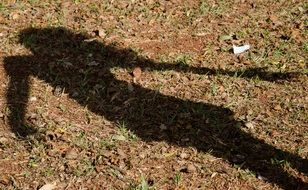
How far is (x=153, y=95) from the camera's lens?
17.2ft

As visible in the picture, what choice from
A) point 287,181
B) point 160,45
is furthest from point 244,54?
point 287,181

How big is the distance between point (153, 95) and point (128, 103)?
1.00ft

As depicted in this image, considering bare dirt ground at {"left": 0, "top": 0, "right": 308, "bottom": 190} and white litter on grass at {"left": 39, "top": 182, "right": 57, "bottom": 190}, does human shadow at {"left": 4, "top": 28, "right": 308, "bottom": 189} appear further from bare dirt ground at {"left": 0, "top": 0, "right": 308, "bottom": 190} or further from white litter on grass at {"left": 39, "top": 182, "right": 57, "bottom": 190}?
white litter on grass at {"left": 39, "top": 182, "right": 57, "bottom": 190}

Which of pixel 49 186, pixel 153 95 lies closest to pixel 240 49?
pixel 153 95

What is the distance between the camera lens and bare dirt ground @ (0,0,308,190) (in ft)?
14.0

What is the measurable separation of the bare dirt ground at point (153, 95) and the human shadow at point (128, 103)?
1 cm

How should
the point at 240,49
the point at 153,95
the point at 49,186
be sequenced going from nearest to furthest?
the point at 49,186 < the point at 153,95 < the point at 240,49

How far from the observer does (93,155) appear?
174 inches

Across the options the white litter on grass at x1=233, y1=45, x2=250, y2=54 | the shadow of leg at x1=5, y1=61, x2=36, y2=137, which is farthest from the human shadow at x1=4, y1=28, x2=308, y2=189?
the white litter on grass at x1=233, y1=45, x2=250, y2=54

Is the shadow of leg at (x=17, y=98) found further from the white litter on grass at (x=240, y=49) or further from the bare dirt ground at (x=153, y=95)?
the white litter on grass at (x=240, y=49)

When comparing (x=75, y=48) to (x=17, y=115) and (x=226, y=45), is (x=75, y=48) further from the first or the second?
(x=226, y=45)

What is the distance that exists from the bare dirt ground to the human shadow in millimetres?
13

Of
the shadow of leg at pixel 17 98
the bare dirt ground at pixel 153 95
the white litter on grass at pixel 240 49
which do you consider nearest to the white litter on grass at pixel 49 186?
the bare dirt ground at pixel 153 95

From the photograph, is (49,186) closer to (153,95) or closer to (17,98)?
(17,98)
